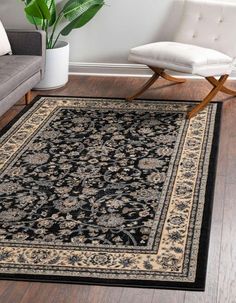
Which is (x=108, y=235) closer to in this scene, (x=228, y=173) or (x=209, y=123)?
(x=228, y=173)

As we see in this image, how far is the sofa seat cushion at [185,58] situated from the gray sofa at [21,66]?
0.66 meters

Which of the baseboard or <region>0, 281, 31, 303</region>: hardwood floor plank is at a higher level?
<region>0, 281, 31, 303</region>: hardwood floor plank

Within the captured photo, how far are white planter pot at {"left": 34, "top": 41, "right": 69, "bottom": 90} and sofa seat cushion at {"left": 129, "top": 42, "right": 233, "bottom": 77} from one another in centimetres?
64

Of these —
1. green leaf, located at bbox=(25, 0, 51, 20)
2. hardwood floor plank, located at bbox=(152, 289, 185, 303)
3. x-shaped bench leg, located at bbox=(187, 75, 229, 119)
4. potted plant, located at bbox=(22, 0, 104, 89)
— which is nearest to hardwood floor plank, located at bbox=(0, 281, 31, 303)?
hardwood floor plank, located at bbox=(152, 289, 185, 303)

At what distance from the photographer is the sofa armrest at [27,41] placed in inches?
191

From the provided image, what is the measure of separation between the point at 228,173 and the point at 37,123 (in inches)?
56.8

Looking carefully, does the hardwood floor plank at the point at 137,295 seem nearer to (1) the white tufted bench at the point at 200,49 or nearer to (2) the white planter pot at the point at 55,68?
(1) the white tufted bench at the point at 200,49

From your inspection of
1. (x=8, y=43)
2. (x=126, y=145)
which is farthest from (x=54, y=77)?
(x=126, y=145)

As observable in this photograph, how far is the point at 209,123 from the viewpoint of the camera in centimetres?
445

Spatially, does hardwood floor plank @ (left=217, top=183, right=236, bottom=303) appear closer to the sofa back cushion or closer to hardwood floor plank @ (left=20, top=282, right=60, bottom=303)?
hardwood floor plank @ (left=20, top=282, right=60, bottom=303)

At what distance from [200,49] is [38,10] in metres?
1.19

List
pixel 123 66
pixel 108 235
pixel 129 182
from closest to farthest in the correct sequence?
pixel 108 235 → pixel 129 182 → pixel 123 66

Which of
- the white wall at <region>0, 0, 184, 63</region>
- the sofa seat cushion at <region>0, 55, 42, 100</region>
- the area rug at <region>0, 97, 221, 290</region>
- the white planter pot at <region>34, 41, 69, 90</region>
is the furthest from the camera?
the white wall at <region>0, 0, 184, 63</region>

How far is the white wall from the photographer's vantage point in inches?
215
